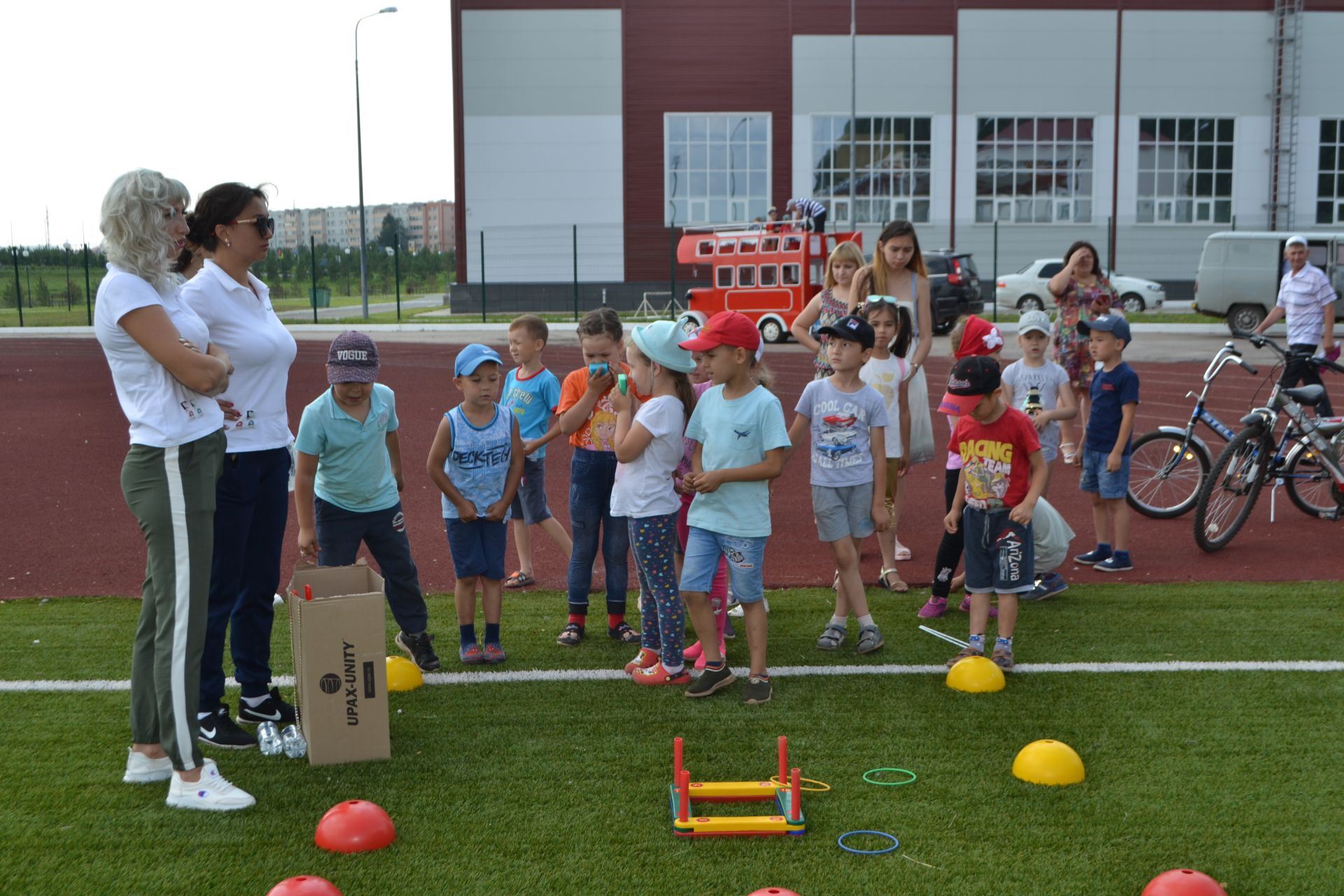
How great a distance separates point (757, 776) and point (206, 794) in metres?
1.87

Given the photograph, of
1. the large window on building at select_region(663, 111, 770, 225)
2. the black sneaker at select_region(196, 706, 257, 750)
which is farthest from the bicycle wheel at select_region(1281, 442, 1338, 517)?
the large window on building at select_region(663, 111, 770, 225)

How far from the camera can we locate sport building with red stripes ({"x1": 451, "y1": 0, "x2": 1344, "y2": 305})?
1457 inches

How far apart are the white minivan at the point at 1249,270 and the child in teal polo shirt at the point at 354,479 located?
24.4 meters

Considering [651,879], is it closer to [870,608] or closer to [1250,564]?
[870,608]

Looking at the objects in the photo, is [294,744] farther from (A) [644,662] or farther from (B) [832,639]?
(B) [832,639]

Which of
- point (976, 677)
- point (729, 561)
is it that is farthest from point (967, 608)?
point (729, 561)

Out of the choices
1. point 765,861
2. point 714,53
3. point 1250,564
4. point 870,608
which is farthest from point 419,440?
point 714,53

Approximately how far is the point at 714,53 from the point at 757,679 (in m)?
34.7

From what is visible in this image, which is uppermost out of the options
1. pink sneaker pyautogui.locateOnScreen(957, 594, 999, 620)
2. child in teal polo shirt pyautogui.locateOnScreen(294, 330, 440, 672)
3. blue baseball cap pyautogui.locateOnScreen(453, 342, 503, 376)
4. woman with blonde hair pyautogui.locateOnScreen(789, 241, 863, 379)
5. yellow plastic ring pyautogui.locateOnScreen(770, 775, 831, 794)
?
woman with blonde hair pyautogui.locateOnScreen(789, 241, 863, 379)

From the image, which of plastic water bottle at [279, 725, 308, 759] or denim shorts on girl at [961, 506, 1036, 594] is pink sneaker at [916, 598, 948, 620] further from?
plastic water bottle at [279, 725, 308, 759]

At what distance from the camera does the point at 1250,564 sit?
7.52 meters

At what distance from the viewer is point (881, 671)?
555 centimetres

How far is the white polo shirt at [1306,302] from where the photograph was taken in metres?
11.2

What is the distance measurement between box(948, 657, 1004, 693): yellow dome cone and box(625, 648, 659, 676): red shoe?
1302 millimetres
